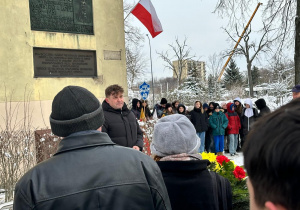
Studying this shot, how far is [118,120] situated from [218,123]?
5.81 metres

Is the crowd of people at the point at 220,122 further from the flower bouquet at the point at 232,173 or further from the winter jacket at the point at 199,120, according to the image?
the flower bouquet at the point at 232,173

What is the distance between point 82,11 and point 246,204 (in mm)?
5369

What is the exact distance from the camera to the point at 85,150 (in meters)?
1.70

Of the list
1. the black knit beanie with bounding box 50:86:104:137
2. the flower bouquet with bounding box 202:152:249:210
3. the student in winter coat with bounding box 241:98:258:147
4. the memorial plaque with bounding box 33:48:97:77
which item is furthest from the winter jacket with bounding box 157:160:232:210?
the student in winter coat with bounding box 241:98:258:147

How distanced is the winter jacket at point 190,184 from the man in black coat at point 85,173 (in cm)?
24

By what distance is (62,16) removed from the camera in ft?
21.3

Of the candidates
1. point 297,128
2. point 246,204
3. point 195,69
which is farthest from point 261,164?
point 195,69

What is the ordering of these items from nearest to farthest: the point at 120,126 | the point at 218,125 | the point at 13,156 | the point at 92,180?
the point at 92,180
the point at 120,126
the point at 13,156
the point at 218,125

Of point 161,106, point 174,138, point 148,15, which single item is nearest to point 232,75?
point 161,106

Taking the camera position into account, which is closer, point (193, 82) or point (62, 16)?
point (62, 16)

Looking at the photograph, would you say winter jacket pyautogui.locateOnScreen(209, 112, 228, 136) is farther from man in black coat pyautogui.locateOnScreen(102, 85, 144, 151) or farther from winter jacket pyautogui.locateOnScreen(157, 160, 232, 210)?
winter jacket pyautogui.locateOnScreen(157, 160, 232, 210)

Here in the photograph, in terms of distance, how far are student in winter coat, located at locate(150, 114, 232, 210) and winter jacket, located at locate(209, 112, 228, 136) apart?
7488 millimetres

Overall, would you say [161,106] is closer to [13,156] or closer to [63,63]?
[63,63]

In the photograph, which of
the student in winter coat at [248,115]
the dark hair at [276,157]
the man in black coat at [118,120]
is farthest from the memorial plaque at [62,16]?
the dark hair at [276,157]
